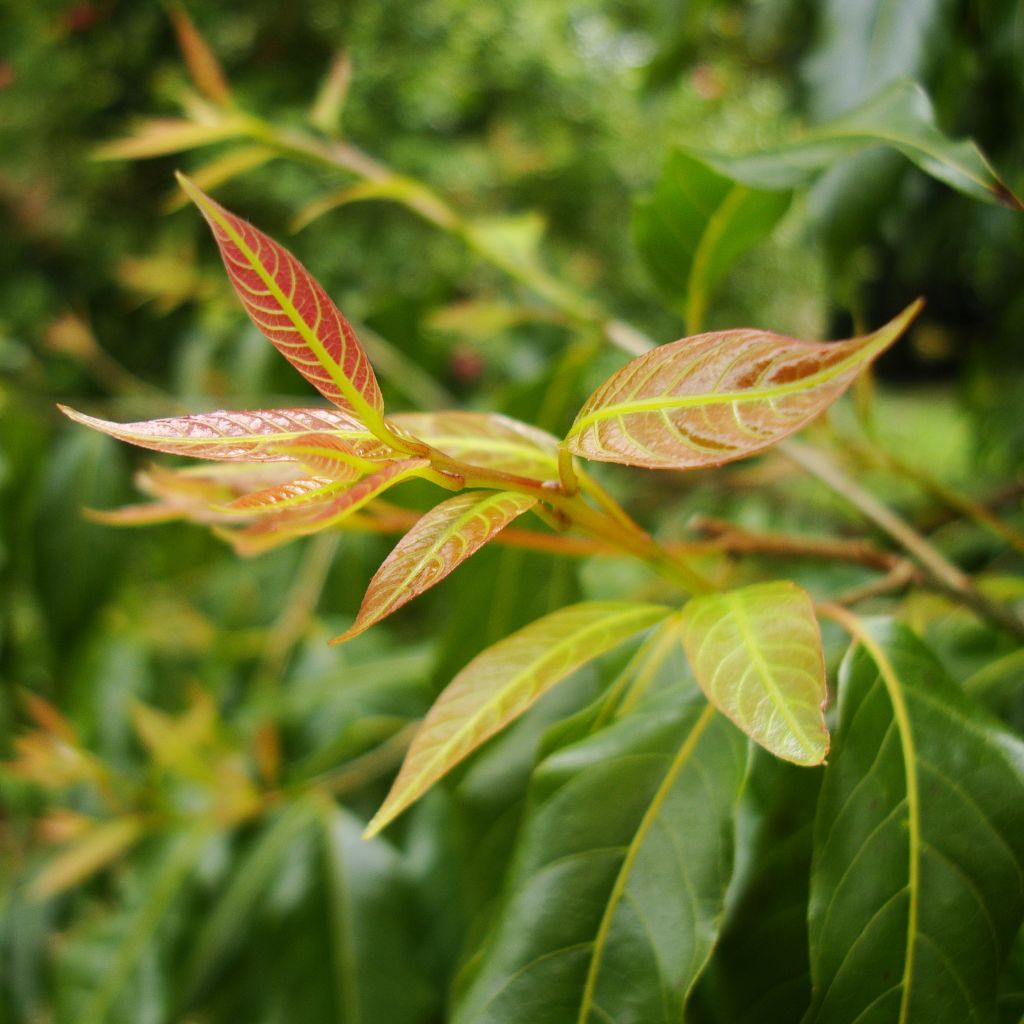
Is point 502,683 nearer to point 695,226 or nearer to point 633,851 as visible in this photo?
point 633,851

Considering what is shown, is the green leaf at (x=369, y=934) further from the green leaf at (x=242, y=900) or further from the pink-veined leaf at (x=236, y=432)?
the pink-veined leaf at (x=236, y=432)

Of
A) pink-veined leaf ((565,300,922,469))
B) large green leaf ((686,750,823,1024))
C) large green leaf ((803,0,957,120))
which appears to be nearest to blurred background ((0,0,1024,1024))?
large green leaf ((803,0,957,120))

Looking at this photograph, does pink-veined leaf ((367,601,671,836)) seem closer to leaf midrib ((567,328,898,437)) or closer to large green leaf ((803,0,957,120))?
leaf midrib ((567,328,898,437))

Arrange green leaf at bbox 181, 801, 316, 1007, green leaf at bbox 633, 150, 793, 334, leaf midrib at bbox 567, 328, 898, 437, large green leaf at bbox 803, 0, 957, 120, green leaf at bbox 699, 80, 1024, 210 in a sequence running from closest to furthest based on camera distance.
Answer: leaf midrib at bbox 567, 328, 898, 437 → green leaf at bbox 699, 80, 1024, 210 → green leaf at bbox 633, 150, 793, 334 → large green leaf at bbox 803, 0, 957, 120 → green leaf at bbox 181, 801, 316, 1007

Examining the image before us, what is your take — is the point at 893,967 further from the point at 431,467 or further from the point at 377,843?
the point at 377,843

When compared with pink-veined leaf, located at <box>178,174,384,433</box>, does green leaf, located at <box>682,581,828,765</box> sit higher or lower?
lower

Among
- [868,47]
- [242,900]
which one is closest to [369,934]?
[242,900]
